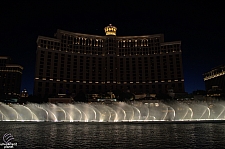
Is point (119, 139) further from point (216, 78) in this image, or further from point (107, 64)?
point (216, 78)

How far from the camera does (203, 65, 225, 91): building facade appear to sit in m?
146

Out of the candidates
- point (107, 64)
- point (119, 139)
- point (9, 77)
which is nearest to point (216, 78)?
point (107, 64)

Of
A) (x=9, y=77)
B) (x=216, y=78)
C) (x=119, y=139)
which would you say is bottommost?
(x=119, y=139)

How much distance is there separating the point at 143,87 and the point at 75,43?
58.2 m

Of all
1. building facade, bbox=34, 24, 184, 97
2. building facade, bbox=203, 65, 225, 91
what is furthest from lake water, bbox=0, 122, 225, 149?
building facade, bbox=203, 65, 225, 91

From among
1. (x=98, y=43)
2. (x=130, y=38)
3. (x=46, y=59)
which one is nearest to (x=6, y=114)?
(x=46, y=59)

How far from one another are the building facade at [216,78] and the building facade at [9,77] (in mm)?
172100

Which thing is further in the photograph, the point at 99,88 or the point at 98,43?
the point at 98,43

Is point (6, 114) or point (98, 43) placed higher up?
point (98, 43)

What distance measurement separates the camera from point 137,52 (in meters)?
138

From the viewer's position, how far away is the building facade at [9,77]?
16438 cm

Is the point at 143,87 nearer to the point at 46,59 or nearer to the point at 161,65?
the point at 161,65

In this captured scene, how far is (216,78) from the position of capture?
15800cm

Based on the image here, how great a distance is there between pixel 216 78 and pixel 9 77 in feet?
603
